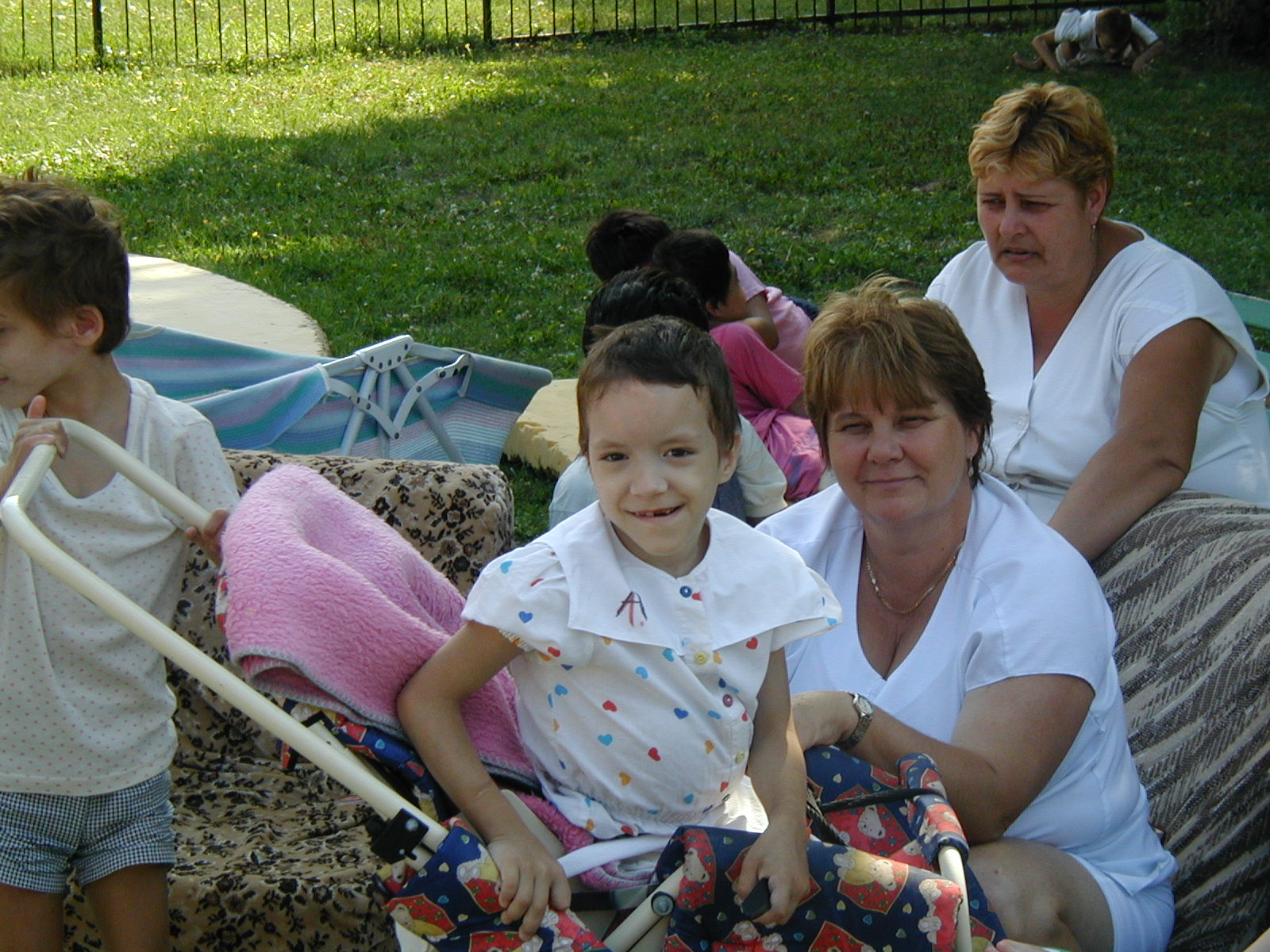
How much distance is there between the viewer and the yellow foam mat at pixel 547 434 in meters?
5.42

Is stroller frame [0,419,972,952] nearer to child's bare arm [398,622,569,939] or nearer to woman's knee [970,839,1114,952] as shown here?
child's bare arm [398,622,569,939]

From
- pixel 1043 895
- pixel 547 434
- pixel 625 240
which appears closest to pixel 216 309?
pixel 547 434

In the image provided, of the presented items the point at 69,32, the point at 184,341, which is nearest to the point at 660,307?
the point at 184,341

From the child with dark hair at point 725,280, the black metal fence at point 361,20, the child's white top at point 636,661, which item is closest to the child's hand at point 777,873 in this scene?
the child's white top at point 636,661

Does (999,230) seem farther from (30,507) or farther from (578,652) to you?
(30,507)

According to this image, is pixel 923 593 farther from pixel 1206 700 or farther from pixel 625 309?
pixel 625 309

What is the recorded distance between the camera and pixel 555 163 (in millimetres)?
9445

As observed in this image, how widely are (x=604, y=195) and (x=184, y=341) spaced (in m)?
5.04

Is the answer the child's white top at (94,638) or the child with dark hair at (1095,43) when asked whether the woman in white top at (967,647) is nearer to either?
the child's white top at (94,638)

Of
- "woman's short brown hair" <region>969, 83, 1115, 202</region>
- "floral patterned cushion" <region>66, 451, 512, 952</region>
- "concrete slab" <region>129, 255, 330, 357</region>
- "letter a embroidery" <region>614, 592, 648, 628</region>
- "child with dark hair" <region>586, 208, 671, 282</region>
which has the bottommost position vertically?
"floral patterned cushion" <region>66, 451, 512, 952</region>

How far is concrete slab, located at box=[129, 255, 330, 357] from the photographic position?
510cm

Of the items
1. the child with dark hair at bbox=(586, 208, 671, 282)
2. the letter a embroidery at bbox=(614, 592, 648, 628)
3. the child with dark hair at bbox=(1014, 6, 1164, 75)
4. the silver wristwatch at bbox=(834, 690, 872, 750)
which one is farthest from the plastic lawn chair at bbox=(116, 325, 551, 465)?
the child with dark hair at bbox=(1014, 6, 1164, 75)

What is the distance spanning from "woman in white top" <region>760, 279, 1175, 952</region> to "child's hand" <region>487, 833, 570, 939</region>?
48 centimetres

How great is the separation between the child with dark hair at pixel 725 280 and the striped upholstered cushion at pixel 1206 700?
2.18m
